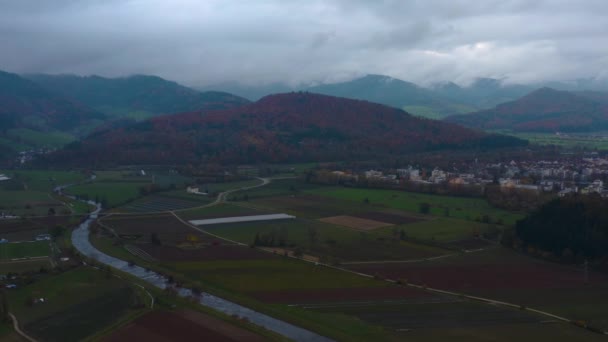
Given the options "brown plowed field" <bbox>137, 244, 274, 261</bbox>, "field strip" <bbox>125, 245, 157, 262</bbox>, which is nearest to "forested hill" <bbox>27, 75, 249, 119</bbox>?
"field strip" <bbox>125, 245, 157, 262</bbox>

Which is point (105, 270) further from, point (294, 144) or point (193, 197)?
point (294, 144)

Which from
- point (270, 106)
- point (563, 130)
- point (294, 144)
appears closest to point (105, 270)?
point (294, 144)

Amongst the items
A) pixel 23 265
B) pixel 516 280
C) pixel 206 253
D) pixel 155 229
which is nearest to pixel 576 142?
pixel 516 280

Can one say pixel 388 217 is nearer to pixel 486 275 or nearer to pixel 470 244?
pixel 470 244

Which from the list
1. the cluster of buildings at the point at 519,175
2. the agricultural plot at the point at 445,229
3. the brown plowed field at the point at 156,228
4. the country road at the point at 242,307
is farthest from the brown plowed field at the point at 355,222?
the cluster of buildings at the point at 519,175

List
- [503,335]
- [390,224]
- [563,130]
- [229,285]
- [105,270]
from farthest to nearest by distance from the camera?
[563,130] < [390,224] < [105,270] < [229,285] < [503,335]
